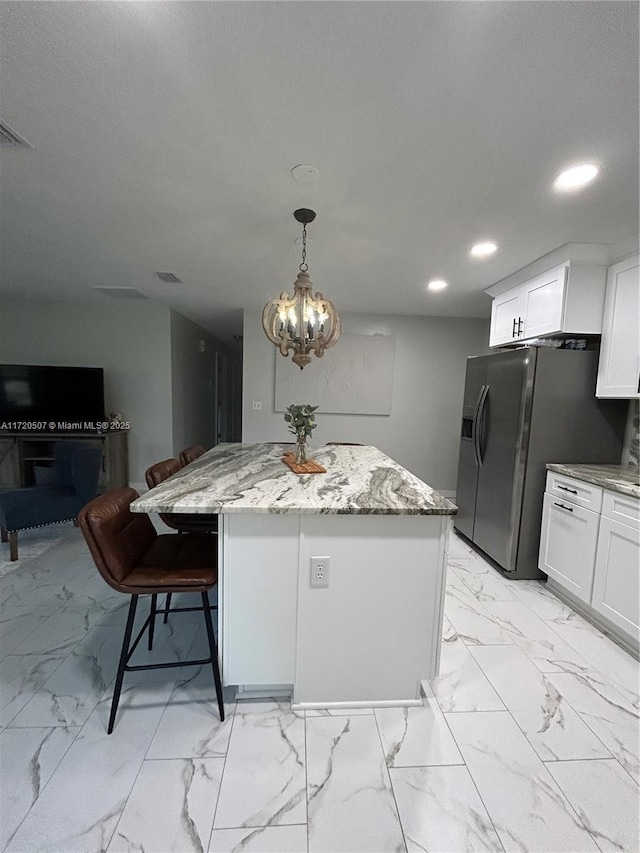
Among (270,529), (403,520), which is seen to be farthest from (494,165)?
(270,529)

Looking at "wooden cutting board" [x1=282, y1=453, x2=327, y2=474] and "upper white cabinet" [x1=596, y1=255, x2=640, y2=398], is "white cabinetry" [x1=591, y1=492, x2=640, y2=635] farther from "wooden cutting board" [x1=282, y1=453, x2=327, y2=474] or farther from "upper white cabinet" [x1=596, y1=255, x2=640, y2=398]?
"wooden cutting board" [x1=282, y1=453, x2=327, y2=474]

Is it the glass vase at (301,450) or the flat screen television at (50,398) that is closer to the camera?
the glass vase at (301,450)

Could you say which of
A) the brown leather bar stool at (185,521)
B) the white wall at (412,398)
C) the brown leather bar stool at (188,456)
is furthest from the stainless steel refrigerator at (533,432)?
the brown leather bar stool at (188,456)

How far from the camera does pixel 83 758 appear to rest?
4.24ft

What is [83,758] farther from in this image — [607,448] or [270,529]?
[607,448]

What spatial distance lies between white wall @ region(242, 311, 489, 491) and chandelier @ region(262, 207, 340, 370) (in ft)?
8.29

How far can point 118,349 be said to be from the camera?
457 cm

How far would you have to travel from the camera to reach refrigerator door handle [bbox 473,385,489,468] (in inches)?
119

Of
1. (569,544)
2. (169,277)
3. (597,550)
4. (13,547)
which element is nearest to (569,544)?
(569,544)

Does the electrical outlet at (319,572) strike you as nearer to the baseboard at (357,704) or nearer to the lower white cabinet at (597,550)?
the baseboard at (357,704)

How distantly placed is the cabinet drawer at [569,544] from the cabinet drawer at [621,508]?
0.10 m

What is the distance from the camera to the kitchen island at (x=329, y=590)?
4.75 ft

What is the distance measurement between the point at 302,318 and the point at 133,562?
147cm

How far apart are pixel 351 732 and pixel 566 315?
109 inches
